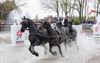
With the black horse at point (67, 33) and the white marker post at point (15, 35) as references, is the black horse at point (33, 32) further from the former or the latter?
the white marker post at point (15, 35)

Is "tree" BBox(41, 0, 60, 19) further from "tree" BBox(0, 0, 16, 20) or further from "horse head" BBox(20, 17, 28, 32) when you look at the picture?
"horse head" BBox(20, 17, 28, 32)

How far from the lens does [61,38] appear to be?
18188 millimetres

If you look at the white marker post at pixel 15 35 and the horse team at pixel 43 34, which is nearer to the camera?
the horse team at pixel 43 34

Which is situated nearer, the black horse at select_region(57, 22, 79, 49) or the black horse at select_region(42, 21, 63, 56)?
the black horse at select_region(42, 21, 63, 56)

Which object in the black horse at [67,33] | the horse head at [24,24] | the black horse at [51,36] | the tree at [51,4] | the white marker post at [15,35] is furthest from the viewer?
the tree at [51,4]

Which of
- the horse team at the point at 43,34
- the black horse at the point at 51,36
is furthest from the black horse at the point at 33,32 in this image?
the black horse at the point at 51,36

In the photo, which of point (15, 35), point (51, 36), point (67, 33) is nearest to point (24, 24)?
point (51, 36)

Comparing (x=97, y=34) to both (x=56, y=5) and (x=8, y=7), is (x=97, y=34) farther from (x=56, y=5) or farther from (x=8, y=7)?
(x=56, y=5)

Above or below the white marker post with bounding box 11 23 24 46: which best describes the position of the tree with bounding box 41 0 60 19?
above

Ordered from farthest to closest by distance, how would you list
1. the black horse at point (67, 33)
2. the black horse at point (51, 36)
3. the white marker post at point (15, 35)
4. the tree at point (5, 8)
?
the tree at point (5, 8), the white marker post at point (15, 35), the black horse at point (67, 33), the black horse at point (51, 36)

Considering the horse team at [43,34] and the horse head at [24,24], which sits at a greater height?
the horse head at [24,24]

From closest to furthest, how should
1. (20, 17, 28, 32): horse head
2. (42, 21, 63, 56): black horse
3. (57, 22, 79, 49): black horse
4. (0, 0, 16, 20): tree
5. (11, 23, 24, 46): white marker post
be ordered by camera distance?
(20, 17, 28, 32): horse head
(42, 21, 63, 56): black horse
(57, 22, 79, 49): black horse
(11, 23, 24, 46): white marker post
(0, 0, 16, 20): tree

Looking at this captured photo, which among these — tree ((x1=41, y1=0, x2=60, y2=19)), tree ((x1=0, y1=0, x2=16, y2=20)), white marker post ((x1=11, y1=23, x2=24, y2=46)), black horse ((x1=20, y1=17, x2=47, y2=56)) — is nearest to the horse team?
black horse ((x1=20, y1=17, x2=47, y2=56))

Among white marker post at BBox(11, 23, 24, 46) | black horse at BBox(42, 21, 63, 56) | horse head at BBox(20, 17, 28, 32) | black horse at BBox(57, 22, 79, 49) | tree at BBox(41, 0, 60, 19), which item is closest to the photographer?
horse head at BBox(20, 17, 28, 32)
